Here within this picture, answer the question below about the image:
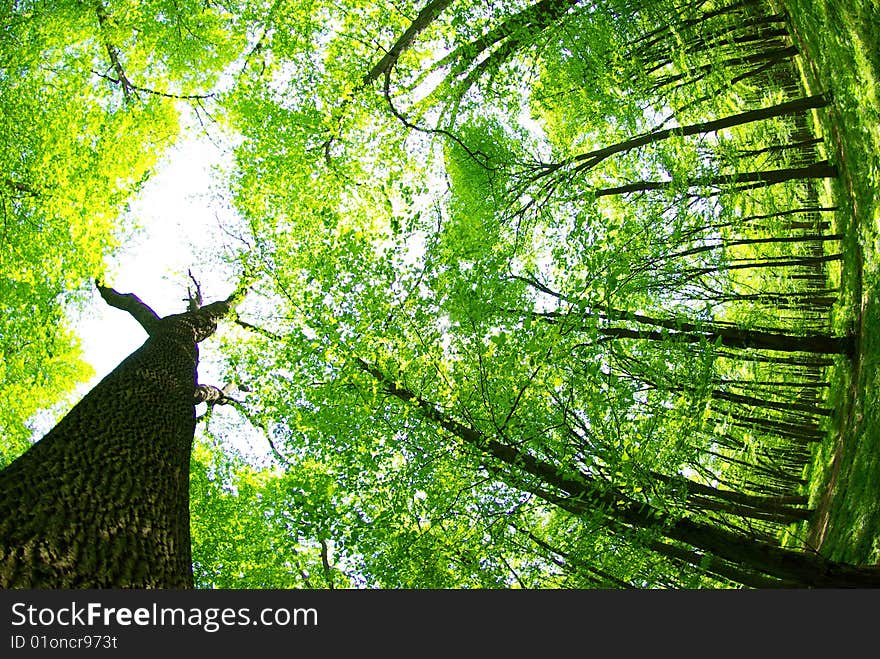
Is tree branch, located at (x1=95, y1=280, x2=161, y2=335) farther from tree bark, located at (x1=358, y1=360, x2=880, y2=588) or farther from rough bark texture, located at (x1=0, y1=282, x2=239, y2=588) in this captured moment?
tree bark, located at (x1=358, y1=360, x2=880, y2=588)

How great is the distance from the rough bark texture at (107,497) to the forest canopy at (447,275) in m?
1.19

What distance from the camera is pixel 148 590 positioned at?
9.99 ft

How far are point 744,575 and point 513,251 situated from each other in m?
4.60

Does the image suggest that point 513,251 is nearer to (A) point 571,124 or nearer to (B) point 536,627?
(A) point 571,124

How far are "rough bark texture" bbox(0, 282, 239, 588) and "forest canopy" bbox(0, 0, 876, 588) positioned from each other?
1.19 meters

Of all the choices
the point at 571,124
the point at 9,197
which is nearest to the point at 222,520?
the point at 9,197

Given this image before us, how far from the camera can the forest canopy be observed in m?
5.18

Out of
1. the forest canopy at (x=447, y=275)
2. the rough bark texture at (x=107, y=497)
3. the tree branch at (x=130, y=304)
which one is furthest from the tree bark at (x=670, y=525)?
the tree branch at (x=130, y=304)

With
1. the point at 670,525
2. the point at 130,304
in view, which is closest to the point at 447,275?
the point at 670,525

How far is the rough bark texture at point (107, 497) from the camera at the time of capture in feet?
9.75

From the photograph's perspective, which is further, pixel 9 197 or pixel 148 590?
pixel 9 197

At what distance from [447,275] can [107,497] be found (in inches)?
138

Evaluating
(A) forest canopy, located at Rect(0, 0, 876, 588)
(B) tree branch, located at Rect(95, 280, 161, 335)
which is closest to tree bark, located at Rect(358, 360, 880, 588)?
(A) forest canopy, located at Rect(0, 0, 876, 588)

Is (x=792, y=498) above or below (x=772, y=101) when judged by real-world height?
below
